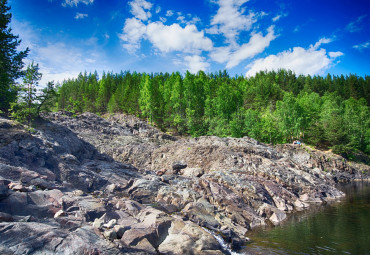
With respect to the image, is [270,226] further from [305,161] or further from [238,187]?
[305,161]

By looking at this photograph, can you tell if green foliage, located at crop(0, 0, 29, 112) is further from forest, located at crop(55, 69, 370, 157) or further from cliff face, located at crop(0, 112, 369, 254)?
forest, located at crop(55, 69, 370, 157)

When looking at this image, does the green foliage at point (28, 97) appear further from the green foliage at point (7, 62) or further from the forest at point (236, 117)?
the forest at point (236, 117)

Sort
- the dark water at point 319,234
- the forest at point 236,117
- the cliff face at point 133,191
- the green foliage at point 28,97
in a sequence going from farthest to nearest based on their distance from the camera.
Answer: the forest at point 236,117 → the green foliage at point 28,97 → the dark water at point 319,234 → the cliff face at point 133,191

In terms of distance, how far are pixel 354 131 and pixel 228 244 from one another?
7235 centimetres

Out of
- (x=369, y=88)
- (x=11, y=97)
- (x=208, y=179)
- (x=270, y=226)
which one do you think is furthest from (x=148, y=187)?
(x=369, y=88)

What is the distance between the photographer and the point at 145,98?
2847 inches

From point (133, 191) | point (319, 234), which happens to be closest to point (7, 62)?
point (133, 191)

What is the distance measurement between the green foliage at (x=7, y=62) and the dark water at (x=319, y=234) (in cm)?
4036

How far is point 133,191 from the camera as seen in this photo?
24.9 meters

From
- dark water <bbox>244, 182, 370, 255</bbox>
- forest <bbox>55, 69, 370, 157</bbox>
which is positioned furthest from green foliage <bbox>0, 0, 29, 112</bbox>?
dark water <bbox>244, 182, 370, 255</bbox>

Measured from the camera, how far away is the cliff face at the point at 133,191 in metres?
12.3

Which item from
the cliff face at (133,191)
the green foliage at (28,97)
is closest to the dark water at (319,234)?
the cliff face at (133,191)

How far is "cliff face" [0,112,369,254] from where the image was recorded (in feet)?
40.5

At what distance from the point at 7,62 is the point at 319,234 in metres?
51.2
